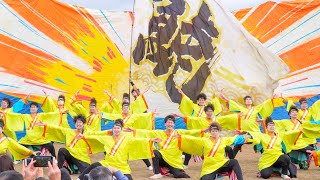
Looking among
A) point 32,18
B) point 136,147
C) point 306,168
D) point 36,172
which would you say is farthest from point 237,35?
point 36,172

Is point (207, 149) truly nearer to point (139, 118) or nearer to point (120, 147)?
point (120, 147)

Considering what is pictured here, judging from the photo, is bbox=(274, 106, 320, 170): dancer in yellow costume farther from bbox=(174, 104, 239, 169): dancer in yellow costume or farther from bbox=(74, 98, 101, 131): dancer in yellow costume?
bbox=(74, 98, 101, 131): dancer in yellow costume

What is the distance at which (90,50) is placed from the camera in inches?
472

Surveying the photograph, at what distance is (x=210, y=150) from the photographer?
723 cm

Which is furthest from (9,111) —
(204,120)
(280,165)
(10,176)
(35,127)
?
(10,176)

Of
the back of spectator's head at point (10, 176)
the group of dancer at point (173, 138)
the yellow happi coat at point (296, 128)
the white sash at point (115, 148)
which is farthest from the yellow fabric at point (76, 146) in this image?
the back of spectator's head at point (10, 176)

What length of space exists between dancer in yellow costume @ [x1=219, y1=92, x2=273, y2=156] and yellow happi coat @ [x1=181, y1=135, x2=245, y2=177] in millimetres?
1787

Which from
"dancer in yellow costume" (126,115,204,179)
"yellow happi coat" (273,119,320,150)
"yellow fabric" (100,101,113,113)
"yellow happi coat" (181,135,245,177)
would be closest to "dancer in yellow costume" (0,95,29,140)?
"yellow fabric" (100,101,113,113)

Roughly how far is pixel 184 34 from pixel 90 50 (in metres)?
2.65

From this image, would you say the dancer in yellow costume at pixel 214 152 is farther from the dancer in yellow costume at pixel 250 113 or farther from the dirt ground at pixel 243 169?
the dancer in yellow costume at pixel 250 113

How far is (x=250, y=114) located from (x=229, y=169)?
8.79 feet

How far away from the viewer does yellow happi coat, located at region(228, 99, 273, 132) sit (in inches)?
369

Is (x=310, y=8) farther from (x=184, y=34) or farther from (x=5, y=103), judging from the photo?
(x=5, y=103)

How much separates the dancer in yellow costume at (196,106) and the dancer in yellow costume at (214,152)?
81.0 inches
